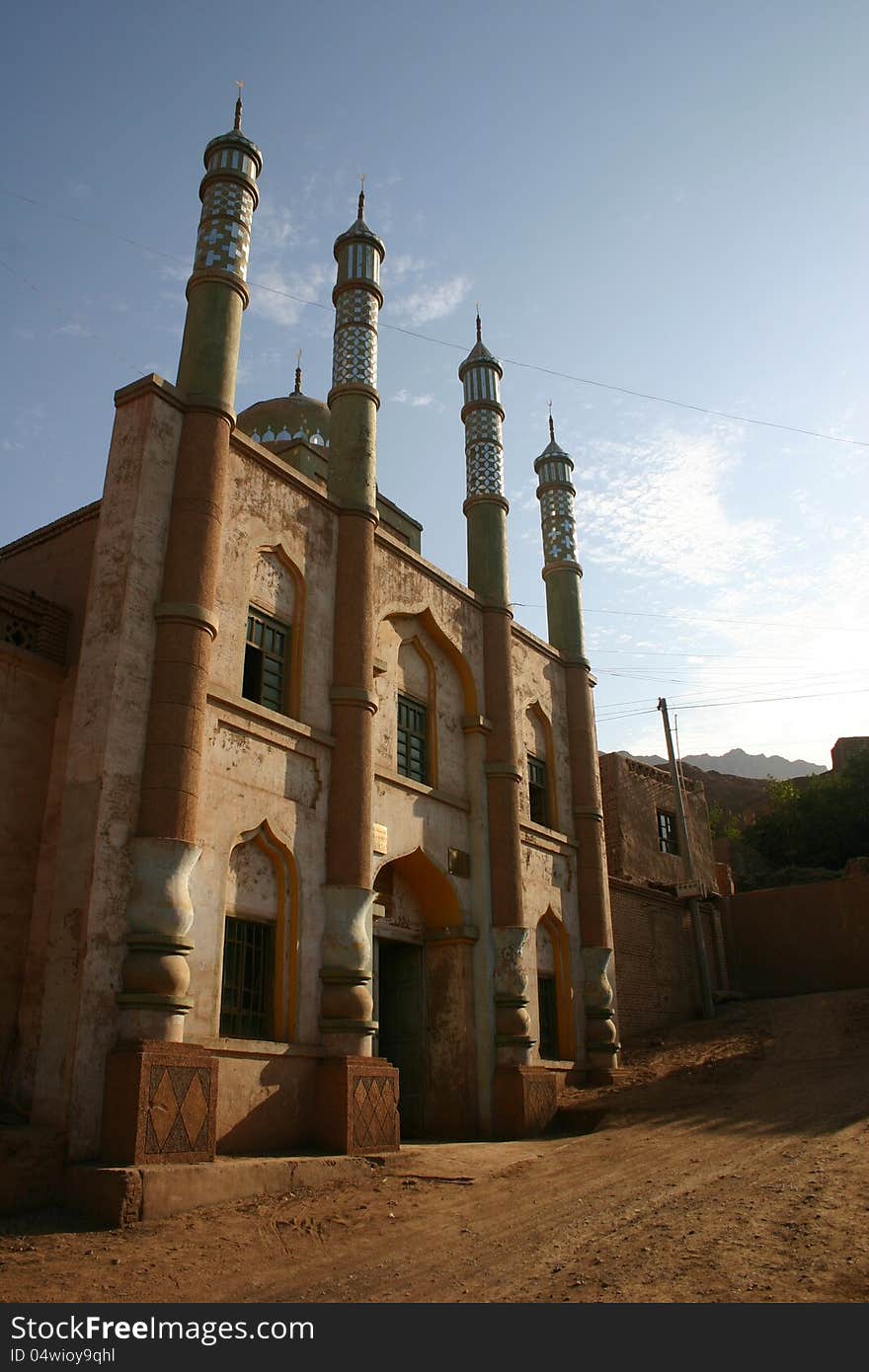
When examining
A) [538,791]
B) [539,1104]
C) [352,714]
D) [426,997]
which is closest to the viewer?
[352,714]

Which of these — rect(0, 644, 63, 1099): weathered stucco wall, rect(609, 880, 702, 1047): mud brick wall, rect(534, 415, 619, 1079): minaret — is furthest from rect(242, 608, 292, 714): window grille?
rect(609, 880, 702, 1047): mud brick wall

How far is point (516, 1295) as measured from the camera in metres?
5.45

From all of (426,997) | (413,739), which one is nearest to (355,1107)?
(426,997)

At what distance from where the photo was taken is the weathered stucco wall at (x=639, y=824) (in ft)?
80.4

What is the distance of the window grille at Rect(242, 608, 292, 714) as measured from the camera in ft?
37.7

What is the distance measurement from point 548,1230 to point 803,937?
62.1 feet

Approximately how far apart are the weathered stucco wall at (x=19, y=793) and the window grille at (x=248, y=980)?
6.30 ft

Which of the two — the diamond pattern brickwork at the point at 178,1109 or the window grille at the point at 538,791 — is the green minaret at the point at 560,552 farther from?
the diamond pattern brickwork at the point at 178,1109

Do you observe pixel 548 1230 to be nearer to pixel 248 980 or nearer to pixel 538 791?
pixel 248 980

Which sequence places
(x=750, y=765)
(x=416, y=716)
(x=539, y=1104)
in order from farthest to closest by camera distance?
(x=750, y=765)
(x=416, y=716)
(x=539, y=1104)

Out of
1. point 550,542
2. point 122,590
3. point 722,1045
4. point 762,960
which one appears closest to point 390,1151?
point 122,590

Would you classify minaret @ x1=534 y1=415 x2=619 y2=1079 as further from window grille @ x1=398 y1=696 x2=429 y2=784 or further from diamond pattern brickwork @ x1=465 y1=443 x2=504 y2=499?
window grille @ x1=398 y1=696 x2=429 y2=784

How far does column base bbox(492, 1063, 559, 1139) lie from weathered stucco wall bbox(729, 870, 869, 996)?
39.7 ft

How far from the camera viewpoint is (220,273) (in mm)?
11508
